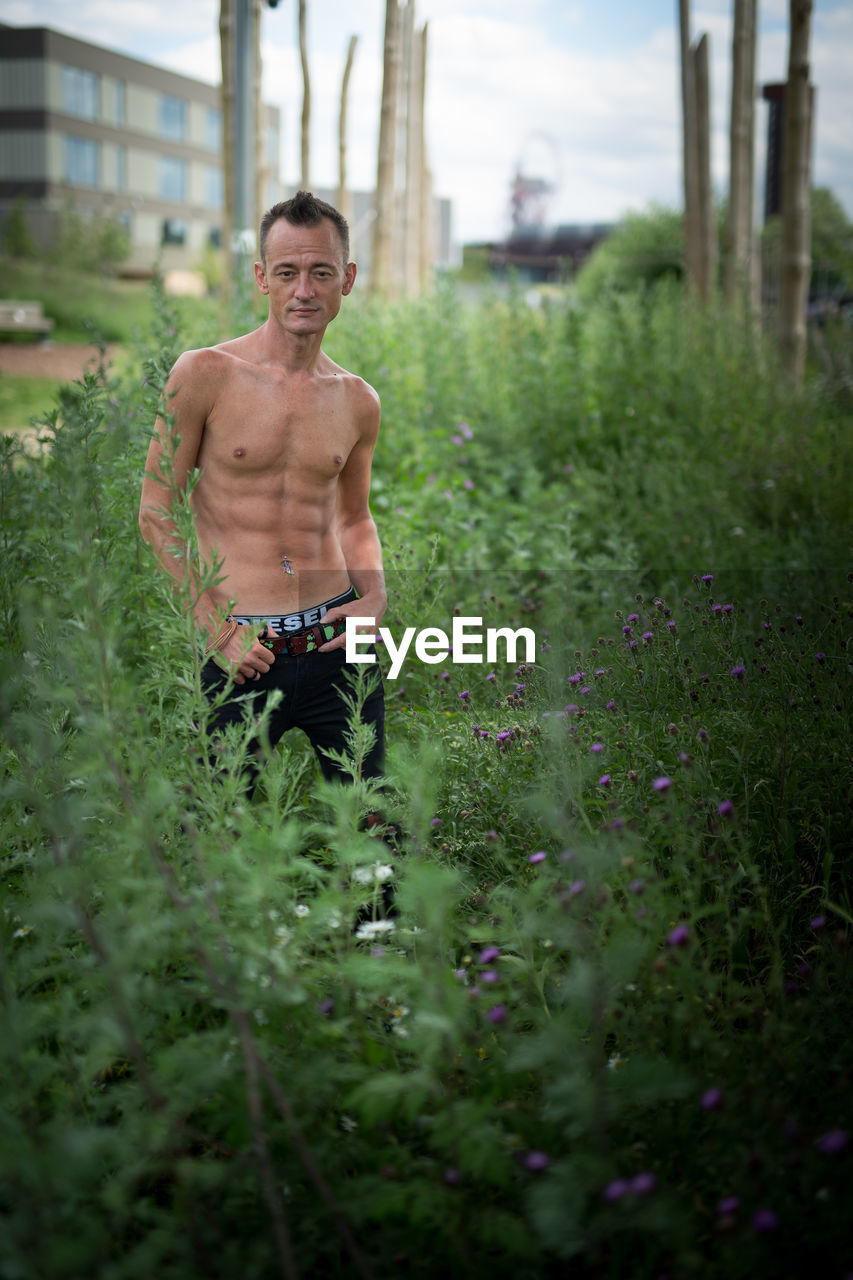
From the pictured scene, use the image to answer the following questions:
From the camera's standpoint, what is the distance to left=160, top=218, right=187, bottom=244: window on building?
191 ft

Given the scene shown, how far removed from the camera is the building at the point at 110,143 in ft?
171

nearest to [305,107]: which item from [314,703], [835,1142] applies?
[314,703]

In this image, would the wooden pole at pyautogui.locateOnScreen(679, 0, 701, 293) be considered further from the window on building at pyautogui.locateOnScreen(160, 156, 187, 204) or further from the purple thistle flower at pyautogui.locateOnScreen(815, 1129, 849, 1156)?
the window on building at pyautogui.locateOnScreen(160, 156, 187, 204)

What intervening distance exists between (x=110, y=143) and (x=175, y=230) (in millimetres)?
5460

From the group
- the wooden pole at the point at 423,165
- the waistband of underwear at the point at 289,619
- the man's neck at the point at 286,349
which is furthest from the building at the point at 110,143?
the waistband of underwear at the point at 289,619

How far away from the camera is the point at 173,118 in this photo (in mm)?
61156

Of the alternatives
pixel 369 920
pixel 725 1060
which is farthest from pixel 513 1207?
pixel 369 920

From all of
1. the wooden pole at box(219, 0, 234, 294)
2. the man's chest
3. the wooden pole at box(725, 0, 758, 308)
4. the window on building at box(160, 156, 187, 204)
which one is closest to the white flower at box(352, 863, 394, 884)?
the man's chest

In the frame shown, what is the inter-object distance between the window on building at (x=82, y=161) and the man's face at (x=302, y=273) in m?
57.8

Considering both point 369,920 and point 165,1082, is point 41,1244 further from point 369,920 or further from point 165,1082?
point 369,920

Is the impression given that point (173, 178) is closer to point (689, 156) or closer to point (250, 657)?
point (689, 156)

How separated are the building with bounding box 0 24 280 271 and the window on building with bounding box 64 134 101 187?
52 millimetres

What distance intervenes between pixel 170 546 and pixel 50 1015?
3.87 feet

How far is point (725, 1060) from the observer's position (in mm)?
1891
